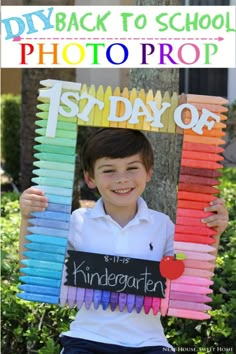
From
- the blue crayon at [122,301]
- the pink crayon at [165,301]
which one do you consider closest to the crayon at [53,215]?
the blue crayon at [122,301]

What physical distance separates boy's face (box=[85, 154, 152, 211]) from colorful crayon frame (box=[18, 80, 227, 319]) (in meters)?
0.12

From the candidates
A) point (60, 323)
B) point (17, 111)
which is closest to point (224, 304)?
point (60, 323)

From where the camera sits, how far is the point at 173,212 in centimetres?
344

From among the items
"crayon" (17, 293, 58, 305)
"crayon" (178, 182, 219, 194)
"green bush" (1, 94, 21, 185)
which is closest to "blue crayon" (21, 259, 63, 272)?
"crayon" (17, 293, 58, 305)

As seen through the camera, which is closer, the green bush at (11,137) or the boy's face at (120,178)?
the boy's face at (120,178)

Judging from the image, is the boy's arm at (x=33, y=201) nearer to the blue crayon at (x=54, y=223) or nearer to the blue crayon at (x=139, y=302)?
the blue crayon at (x=54, y=223)

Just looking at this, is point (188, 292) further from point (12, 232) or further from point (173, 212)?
point (12, 232)

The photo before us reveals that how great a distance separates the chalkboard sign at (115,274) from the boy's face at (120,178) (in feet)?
0.76

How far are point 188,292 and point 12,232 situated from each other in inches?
86.9

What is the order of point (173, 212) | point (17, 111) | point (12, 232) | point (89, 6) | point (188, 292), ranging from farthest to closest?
point (17, 111) < point (12, 232) < point (89, 6) < point (173, 212) < point (188, 292)

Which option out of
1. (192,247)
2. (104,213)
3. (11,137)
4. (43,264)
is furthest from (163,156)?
(11,137)

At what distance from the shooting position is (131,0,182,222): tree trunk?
3393mm

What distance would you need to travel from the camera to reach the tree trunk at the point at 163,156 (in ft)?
11.1

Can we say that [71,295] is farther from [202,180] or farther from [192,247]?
[202,180]
